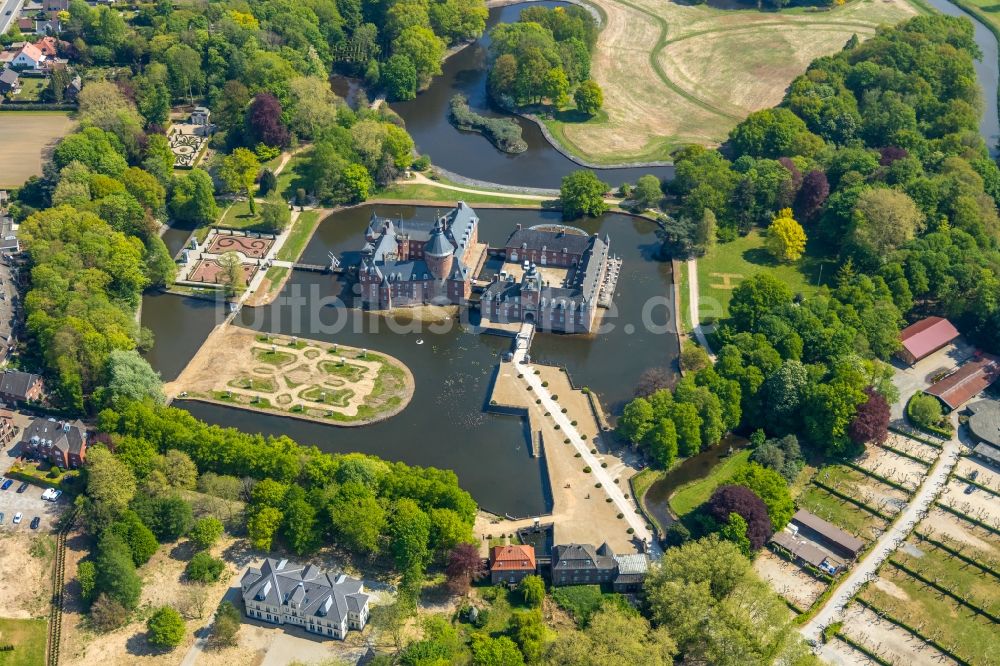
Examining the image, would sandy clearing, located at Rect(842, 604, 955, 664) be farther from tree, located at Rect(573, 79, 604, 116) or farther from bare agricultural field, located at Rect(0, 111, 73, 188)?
bare agricultural field, located at Rect(0, 111, 73, 188)

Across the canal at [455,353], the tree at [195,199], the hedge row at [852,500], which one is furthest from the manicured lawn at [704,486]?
the tree at [195,199]

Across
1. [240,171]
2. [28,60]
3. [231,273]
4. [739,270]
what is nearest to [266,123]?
[240,171]

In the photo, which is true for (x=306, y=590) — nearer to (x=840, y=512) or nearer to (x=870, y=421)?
(x=840, y=512)

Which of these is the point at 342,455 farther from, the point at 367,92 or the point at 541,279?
the point at 367,92

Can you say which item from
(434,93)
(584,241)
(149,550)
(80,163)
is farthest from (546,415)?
(434,93)

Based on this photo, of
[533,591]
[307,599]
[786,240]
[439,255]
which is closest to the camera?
[307,599]

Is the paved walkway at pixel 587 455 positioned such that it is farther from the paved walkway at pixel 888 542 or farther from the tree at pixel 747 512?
the paved walkway at pixel 888 542

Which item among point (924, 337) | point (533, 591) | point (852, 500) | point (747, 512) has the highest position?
point (924, 337)
